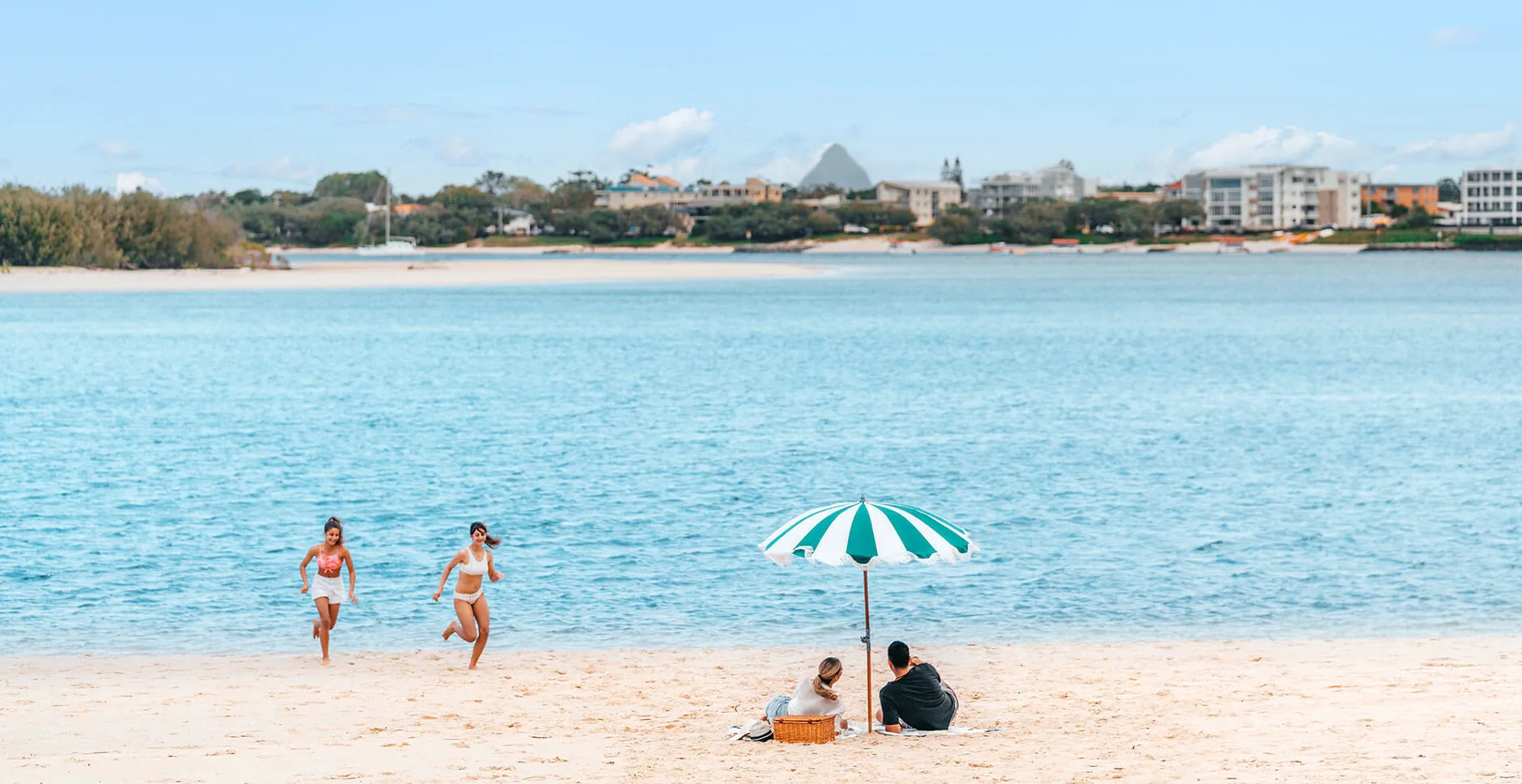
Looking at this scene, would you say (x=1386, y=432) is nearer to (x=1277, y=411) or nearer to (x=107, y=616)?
(x=1277, y=411)

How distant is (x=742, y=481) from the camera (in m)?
29.8

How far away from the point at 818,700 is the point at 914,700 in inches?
30.2

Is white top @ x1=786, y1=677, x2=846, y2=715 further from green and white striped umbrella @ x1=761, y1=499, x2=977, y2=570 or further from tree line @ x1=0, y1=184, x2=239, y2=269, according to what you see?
tree line @ x1=0, y1=184, x2=239, y2=269

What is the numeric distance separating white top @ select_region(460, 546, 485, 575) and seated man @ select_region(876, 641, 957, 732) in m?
4.15

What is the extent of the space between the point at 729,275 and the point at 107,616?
14563cm

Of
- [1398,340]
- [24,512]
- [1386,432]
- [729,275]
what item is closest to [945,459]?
[1386,432]

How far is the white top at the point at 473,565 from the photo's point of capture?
1462cm

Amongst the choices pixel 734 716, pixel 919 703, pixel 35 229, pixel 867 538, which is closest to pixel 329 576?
pixel 734 716

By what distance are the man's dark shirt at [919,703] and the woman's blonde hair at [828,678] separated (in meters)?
0.47

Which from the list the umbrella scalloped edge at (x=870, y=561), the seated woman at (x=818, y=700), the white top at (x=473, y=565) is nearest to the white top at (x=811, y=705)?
the seated woman at (x=818, y=700)

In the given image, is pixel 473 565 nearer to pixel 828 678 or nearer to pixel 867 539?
pixel 828 678

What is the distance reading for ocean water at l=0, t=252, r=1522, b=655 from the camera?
60.9ft

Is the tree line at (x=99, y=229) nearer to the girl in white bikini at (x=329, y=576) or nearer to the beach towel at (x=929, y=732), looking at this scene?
the girl in white bikini at (x=329, y=576)

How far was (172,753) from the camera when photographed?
11594mm
